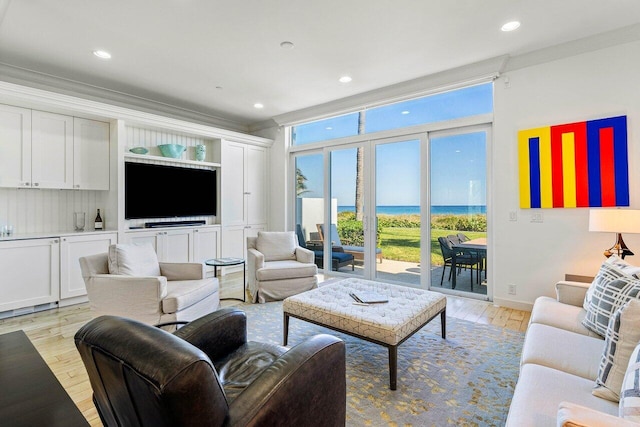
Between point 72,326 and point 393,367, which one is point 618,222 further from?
point 72,326

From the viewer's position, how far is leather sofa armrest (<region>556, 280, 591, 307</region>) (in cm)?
233

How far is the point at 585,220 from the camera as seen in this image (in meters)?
3.21

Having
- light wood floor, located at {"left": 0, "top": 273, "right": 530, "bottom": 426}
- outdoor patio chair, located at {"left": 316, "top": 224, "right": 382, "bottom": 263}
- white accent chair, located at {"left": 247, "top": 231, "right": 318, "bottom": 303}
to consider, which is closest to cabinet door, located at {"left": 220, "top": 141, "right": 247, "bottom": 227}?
white accent chair, located at {"left": 247, "top": 231, "right": 318, "bottom": 303}

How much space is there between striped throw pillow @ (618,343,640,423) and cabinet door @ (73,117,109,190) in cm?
504

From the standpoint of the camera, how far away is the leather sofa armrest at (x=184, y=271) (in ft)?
10.8

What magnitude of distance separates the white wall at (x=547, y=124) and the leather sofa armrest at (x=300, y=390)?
3119 mm

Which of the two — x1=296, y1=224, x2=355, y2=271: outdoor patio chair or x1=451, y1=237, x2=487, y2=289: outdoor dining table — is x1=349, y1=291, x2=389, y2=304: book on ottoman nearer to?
x1=451, y1=237, x2=487, y2=289: outdoor dining table

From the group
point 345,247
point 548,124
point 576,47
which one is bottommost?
point 345,247

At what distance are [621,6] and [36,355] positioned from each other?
14.9ft

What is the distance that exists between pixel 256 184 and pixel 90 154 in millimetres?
2564

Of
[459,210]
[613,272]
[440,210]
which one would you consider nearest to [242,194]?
[440,210]

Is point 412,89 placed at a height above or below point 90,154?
above

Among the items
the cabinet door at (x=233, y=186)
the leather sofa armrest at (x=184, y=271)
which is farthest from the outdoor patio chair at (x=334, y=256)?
the leather sofa armrest at (x=184, y=271)

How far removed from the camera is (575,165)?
3.23 meters
